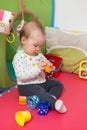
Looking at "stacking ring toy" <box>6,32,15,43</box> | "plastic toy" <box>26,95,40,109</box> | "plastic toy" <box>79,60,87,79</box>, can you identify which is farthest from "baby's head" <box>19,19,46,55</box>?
"plastic toy" <box>79,60,87,79</box>

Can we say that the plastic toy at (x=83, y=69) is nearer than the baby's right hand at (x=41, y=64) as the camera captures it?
No

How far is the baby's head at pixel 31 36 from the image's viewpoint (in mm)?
1245

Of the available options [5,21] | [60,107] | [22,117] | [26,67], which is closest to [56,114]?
[60,107]

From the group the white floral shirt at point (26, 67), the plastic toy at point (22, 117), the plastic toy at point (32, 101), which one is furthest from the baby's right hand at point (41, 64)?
the plastic toy at point (22, 117)

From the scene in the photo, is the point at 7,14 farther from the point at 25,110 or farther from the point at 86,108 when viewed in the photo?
the point at 86,108

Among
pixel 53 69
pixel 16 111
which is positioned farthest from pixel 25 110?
pixel 53 69

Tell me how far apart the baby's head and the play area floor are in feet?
0.89

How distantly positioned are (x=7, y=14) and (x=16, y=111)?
46cm

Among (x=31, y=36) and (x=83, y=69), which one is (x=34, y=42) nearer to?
(x=31, y=36)

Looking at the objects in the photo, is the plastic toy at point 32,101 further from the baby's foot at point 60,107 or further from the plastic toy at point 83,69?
the plastic toy at point 83,69

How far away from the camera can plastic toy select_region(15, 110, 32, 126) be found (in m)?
1.08

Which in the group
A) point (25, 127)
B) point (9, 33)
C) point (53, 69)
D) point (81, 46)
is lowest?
point (25, 127)

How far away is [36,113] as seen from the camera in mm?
1178

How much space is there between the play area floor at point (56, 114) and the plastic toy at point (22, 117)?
0.05 ft
